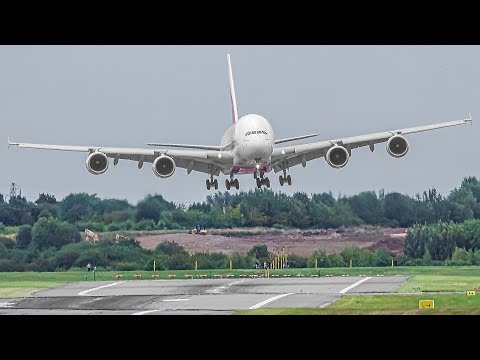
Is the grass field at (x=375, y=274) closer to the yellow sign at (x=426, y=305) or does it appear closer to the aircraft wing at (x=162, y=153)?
the yellow sign at (x=426, y=305)

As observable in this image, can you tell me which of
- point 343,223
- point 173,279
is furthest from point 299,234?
point 173,279

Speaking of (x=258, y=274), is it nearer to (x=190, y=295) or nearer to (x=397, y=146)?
(x=190, y=295)

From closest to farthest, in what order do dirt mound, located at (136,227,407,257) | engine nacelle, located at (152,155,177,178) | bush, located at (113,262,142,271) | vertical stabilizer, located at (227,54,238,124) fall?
engine nacelle, located at (152,155,177,178), dirt mound, located at (136,227,407,257), bush, located at (113,262,142,271), vertical stabilizer, located at (227,54,238,124)

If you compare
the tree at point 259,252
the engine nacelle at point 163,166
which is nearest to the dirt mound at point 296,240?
the tree at point 259,252

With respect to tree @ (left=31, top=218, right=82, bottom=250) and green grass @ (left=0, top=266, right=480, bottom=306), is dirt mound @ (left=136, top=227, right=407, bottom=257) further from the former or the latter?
tree @ (left=31, top=218, right=82, bottom=250)

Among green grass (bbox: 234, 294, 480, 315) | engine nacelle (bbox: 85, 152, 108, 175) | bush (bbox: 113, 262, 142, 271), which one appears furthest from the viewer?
bush (bbox: 113, 262, 142, 271)

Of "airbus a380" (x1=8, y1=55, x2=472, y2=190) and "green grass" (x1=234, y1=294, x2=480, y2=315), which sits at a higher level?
"airbus a380" (x1=8, y1=55, x2=472, y2=190)

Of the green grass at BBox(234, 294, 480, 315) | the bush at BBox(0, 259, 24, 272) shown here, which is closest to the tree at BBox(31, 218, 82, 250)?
the bush at BBox(0, 259, 24, 272)
